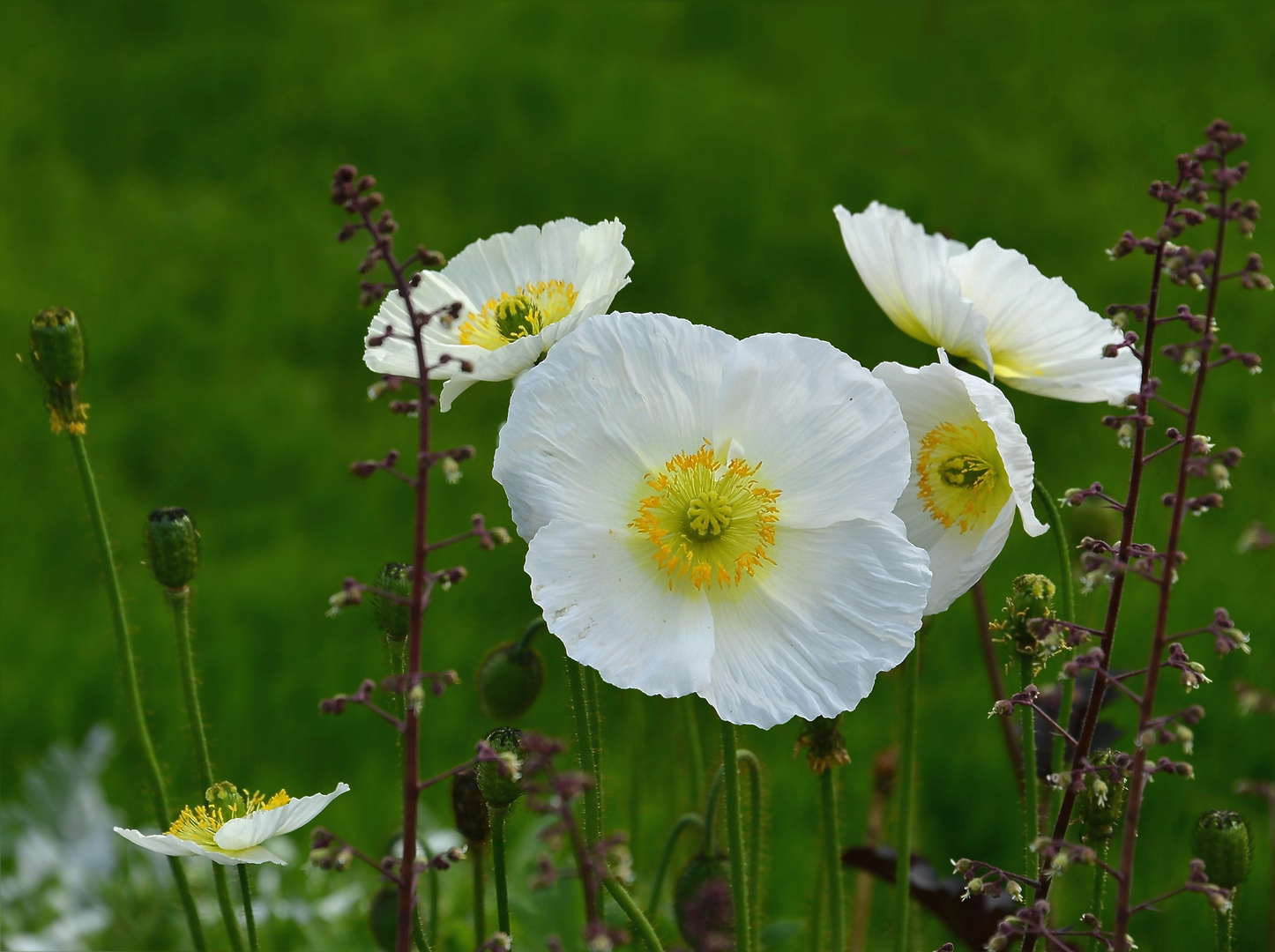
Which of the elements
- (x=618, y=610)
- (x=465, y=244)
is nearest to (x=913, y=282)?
(x=618, y=610)

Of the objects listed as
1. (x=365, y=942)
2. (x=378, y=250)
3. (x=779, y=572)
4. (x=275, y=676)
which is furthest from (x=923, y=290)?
(x=275, y=676)

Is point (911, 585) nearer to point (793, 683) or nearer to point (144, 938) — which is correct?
point (793, 683)

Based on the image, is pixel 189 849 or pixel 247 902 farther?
pixel 247 902

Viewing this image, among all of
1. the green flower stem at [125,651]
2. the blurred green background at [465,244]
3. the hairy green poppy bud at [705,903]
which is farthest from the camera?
the blurred green background at [465,244]

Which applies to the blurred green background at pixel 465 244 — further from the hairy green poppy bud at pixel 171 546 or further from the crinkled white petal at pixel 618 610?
the crinkled white petal at pixel 618 610

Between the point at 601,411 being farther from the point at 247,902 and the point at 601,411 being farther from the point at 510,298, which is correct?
the point at 247,902

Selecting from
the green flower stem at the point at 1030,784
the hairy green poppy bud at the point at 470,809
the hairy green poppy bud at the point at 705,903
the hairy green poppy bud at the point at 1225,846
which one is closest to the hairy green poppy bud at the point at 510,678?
the hairy green poppy bud at the point at 470,809

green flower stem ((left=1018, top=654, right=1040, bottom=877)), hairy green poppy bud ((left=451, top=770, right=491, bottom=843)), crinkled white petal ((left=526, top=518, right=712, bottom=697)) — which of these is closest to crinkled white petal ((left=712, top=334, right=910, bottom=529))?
crinkled white petal ((left=526, top=518, right=712, bottom=697))
